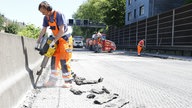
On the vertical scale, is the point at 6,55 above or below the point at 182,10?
below

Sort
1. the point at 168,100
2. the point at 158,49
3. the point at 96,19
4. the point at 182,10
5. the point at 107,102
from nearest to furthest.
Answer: the point at 107,102 → the point at 168,100 → the point at 182,10 → the point at 158,49 → the point at 96,19

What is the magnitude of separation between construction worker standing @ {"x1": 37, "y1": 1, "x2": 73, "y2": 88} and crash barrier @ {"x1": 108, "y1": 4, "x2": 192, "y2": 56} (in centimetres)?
1855

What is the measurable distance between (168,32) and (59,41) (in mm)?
22839

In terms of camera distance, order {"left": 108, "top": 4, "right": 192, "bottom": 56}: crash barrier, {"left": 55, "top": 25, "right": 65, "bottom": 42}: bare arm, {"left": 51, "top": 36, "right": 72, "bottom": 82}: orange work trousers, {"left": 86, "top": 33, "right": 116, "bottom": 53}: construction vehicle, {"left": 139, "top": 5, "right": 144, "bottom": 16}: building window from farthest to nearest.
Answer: {"left": 139, "top": 5, "right": 144, "bottom": 16}: building window
{"left": 86, "top": 33, "right": 116, "bottom": 53}: construction vehicle
{"left": 108, "top": 4, "right": 192, "bottom": 56}: crash barrier
{"left": 51, "top": 36, "right": 72, "bottom": 82}: orange work trousers
{"left": 55, "top": 25, "right": 65, "bottom": 42}: bare arm

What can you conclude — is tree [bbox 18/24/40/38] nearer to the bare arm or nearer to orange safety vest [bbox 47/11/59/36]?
orange safety vest [bbox 47/11/59/36]

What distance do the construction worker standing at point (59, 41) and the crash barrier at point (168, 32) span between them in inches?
730

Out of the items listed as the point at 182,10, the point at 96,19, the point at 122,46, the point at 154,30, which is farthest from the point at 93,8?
the point at 182,10

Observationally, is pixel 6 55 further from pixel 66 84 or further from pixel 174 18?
pixel 174 18

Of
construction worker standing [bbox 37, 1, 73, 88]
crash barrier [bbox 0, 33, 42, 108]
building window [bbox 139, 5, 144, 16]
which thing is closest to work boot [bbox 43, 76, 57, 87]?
construction worker standing [bbox 37, 1, 73, 88]

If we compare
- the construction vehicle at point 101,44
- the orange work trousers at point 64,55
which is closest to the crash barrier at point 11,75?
the orange work trousers at point 64,55

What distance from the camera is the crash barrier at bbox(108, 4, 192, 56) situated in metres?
25.6

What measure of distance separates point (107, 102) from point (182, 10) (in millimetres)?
22596

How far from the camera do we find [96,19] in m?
88.0

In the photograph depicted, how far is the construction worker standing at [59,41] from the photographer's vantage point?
7.01 meters
